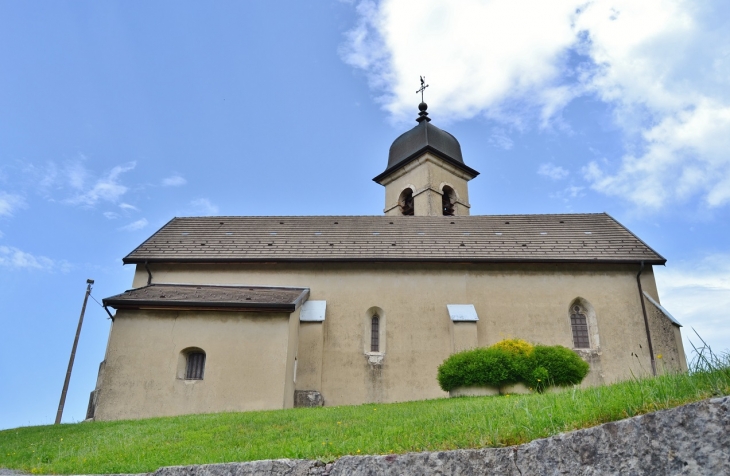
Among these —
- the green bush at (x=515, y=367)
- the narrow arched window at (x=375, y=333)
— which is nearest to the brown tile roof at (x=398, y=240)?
the narrow arched window at (x=375, y=333)

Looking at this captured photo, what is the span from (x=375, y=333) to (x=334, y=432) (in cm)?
1032

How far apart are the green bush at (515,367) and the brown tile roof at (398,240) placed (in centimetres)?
562

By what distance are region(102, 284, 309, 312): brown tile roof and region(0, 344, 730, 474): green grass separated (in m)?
4.20

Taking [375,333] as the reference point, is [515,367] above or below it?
below

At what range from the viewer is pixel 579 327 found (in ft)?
57.6

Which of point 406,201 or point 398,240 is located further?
point 406,201

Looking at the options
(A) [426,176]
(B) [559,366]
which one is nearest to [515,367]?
(B) [559,366]

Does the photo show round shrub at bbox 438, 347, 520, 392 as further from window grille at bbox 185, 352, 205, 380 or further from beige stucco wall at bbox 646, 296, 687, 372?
window grille at bbox 185, 352, 205, 380

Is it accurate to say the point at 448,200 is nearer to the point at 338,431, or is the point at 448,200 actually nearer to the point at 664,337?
the point at 664,337

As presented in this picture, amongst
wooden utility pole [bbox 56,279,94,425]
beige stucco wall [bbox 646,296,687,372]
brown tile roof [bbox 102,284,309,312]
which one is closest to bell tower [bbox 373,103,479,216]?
brown tile roof [bbox 102,284,309,312]

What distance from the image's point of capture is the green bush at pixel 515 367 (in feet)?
39.7

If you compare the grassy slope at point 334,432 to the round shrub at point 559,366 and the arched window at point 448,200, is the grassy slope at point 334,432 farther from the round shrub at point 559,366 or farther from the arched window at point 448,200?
the arched window at point 448,200

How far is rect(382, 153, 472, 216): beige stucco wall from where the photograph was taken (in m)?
25.9

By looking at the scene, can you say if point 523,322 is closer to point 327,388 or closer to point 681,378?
point 327,388
